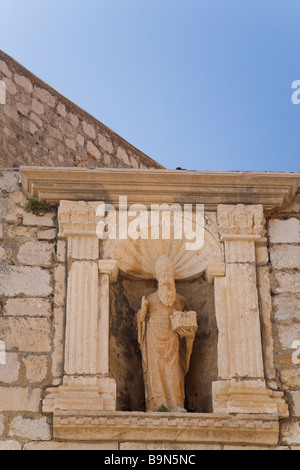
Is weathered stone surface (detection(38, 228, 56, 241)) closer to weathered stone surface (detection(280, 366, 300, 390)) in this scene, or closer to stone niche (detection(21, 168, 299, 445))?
stone niche (detection(21, 168, 299, 445))

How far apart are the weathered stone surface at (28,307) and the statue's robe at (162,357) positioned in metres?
0.70

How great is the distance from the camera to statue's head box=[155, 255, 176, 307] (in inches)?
311

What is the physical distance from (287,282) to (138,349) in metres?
1.22

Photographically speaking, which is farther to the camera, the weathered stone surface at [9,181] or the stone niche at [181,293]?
the weathered stone surface at [9,181]

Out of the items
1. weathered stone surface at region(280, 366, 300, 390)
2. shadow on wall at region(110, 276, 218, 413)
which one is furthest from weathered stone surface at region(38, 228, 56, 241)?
weathered stone surface at region(280, 366, 300, 390)

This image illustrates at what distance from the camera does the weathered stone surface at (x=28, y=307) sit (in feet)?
25.1

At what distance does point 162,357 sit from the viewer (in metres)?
7.66

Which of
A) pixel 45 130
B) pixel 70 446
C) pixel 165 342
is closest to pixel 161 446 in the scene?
pixel 70 446

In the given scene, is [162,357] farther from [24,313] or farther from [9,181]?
[9,181]

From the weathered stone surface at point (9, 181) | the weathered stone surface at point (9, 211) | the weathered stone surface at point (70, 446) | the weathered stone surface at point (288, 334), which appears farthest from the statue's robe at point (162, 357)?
the weathered stone surface at point (9, 181)

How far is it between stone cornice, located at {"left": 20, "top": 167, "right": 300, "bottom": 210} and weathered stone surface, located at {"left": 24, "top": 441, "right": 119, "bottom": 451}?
1.97m

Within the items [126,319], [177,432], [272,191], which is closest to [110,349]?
[126,319]

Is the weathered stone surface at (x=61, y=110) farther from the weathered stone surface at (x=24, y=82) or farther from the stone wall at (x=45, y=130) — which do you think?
the weathered stone surface at (x=24, y=82)

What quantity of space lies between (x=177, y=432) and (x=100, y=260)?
145 cm
